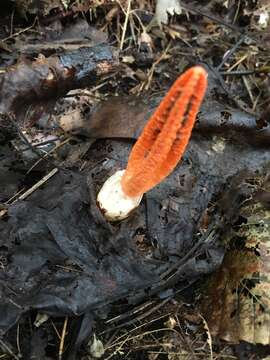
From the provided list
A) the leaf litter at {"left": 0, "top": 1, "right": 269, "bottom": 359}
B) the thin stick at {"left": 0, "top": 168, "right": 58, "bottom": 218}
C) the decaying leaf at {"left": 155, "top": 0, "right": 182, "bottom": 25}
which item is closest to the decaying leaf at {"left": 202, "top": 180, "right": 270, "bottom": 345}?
the leaf litter at {"left": 0, "top": 1, "right": 269, "bottom": 359}

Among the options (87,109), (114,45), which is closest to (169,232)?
(87,109)

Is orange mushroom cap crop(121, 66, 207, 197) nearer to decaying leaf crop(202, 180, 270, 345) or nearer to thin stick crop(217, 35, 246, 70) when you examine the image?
A: decaying leaf crop(202, 180, 270, 345)

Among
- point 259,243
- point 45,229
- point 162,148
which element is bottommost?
point 259,243

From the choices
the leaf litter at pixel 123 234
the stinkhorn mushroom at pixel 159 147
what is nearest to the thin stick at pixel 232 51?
the leaf litter at pixel 123 234

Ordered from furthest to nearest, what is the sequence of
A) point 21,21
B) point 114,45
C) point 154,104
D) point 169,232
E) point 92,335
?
point 114,45, point 21,21, point 154,104, point 169,232, point 92,335

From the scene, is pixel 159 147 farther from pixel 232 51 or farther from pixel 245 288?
pixel 232 51

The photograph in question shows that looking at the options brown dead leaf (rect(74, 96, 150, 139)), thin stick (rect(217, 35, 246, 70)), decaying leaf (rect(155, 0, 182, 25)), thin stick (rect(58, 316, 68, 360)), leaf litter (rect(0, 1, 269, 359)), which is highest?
decaying leaf (rect(155, 0, 182, 25))

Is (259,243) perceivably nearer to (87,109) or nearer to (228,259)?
(228,259)

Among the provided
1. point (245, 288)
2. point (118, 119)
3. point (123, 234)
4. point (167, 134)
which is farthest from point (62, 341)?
point (118, 119)

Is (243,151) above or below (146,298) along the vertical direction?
above
